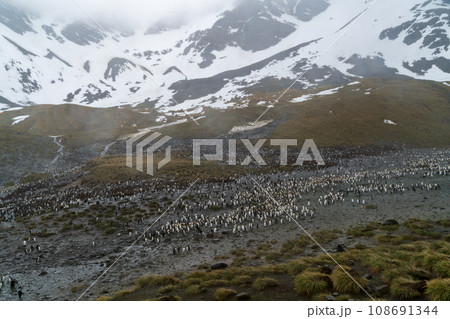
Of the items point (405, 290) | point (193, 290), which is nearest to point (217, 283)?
point (193, 290)

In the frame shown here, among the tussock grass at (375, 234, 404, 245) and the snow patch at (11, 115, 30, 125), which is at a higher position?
the snow patch at (11, 115, 30, 125)

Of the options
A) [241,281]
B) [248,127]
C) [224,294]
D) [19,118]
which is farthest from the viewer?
[19,118]

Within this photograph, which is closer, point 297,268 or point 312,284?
point 312,284

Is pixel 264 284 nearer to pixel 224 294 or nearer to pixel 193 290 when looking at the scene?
pixel 224 294

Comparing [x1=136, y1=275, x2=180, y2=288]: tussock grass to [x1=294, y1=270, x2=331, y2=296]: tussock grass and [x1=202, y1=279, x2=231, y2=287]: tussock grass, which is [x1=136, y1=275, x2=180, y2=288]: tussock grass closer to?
[x1=202, y1=279, x2=231, y2=287]: tussock grass

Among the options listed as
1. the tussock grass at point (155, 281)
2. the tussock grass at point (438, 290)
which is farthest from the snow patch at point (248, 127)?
the tussock grass at point (438, 290)

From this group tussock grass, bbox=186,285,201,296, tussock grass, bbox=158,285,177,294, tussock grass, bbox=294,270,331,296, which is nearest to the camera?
tussock grass, bbox=294,270,331,296

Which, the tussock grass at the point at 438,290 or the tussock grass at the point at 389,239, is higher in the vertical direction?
the tussock grass at the point at 438,290

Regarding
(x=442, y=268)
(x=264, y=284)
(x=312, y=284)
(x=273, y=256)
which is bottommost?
(x=273, y=256)

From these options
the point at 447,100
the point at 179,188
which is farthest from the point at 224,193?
the point at 447,100

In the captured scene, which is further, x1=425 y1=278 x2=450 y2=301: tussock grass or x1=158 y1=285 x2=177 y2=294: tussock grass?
x1=158 y1=285 x2=177 y2=294: tussock grass

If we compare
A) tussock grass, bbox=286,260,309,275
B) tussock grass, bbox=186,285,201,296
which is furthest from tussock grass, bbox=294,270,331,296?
Result: tussock grass, bbox=186,285,201,296

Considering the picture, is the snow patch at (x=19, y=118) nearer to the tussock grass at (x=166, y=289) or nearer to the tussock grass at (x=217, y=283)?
the tussock grass at (x=166, y=289)

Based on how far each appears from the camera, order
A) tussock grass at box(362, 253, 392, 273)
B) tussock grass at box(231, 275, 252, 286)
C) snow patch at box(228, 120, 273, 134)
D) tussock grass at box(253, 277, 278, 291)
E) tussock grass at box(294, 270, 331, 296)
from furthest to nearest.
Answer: snow patch at box(228, 120, 273, 134)
tussock grass at box(231, 275, 252, 286)
tussock grass at box(362, 253, 392, 273)
tussock grass at box(253, 277, 278, 291)
tussock grass at box(294, 270, 331, 296)
